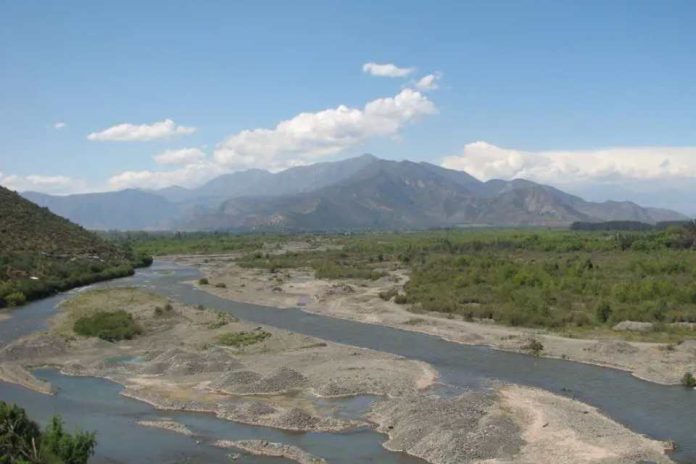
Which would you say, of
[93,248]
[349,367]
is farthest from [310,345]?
[93,248]

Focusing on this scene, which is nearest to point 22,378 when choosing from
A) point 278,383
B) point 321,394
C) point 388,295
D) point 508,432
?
point 278,383

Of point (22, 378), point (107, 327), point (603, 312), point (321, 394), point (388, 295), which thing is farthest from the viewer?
point (388, 295)

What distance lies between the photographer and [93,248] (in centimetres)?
11650

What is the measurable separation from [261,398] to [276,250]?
139 metres

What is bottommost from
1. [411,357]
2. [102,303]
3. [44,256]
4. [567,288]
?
[411,357]

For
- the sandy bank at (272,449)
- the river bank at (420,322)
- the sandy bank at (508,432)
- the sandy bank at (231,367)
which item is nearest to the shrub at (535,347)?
the river bank at (420,322)

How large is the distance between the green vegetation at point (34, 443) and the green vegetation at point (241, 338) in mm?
26540

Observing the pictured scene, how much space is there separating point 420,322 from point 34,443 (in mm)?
42163

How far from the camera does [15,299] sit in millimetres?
72125

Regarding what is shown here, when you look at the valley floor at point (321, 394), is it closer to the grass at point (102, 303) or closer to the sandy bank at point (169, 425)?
the sandy bank at point (169, 425)

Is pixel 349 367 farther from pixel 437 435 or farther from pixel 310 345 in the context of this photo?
pixel 437 435

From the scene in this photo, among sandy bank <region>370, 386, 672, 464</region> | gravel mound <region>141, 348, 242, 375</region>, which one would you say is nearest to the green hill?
gravel mound <region>141, 348, 242, 375</region>

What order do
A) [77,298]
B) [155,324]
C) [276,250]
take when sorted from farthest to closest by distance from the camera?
[276,250], [77,298], [155,324]

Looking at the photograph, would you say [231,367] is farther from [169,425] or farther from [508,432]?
[508,432]
